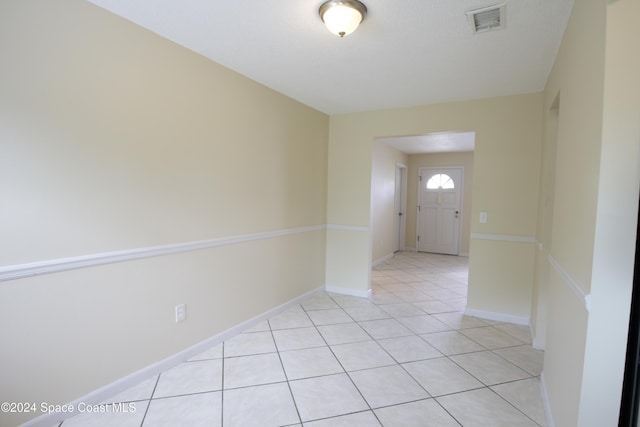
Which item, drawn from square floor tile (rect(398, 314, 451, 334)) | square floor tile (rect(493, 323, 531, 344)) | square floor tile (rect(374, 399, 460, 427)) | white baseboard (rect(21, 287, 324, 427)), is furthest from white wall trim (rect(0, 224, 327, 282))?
square floor tile (rect(493, 323, 531, 344))

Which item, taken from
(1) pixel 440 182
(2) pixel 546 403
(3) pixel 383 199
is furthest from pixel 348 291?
(1) pixel 440 182

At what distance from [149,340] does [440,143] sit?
5.52 m

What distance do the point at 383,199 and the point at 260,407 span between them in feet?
15.8

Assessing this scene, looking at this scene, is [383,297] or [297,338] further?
[383,297]

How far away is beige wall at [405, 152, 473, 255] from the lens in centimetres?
685

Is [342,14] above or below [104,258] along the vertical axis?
above

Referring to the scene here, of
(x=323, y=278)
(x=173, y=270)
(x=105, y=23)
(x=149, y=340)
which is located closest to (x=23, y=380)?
(x=149, y=340)

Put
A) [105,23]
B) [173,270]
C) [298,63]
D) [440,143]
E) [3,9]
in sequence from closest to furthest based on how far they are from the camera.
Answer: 1. [3,9]
2. [105,23]
3. [173,270]
4. [298,63]
5. [440,143]

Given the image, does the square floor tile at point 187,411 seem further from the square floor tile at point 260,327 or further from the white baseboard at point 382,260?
the white baseboard at point 382,260

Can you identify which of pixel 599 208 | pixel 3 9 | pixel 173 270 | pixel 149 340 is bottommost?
pixel 149 340

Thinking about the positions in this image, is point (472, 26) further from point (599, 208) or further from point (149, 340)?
point (149, 340)

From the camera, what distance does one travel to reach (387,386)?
2102 mm

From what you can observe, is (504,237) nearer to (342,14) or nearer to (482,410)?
(482,410)

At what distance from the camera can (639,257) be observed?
1098 millimetres
